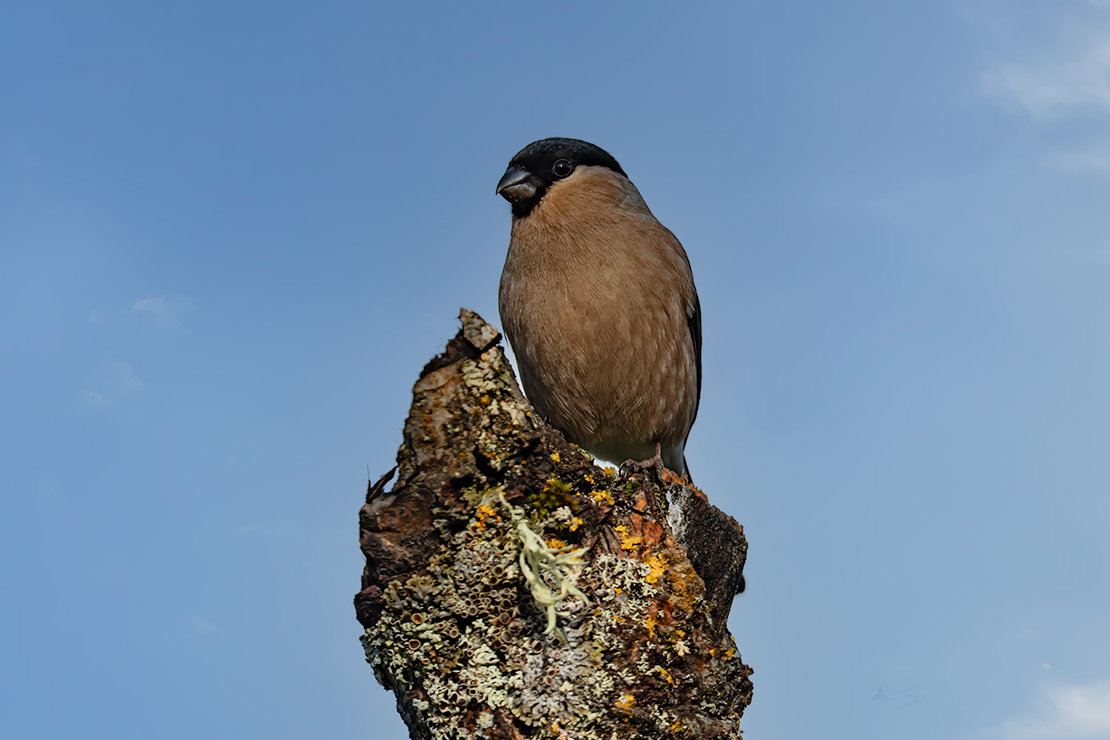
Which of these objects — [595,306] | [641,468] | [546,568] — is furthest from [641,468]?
[595,306]

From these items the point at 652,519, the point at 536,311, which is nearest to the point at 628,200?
the point at 536,311

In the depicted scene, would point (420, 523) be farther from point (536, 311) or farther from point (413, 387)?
point (536, 311)

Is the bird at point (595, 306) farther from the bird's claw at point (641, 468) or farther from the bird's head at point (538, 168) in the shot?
the bird's claw at point (641, 468)

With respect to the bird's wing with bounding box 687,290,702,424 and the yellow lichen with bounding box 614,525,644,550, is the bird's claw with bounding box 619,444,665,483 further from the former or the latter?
the bird's wing with bounding box 687,290,702,424

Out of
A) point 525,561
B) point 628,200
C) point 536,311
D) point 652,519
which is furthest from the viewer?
point 628,200

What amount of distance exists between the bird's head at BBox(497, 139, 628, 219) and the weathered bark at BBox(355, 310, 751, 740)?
8.58 ft

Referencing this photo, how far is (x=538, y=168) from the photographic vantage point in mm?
6230

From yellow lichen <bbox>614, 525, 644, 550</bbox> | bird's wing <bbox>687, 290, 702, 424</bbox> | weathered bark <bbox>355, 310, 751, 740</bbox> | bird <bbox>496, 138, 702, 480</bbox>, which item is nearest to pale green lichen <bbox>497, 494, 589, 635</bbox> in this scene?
weathered bark <bbox>355, 310, 751, 740</bbox>

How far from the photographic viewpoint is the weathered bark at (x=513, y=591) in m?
3.46

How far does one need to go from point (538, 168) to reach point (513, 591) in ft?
11.4

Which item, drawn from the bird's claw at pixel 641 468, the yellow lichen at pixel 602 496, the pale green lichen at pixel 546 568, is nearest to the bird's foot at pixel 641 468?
the bird's claw at pixel 641 468

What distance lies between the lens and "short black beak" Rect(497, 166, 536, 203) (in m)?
6.16

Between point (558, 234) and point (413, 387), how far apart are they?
247cm

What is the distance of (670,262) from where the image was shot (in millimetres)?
6082
